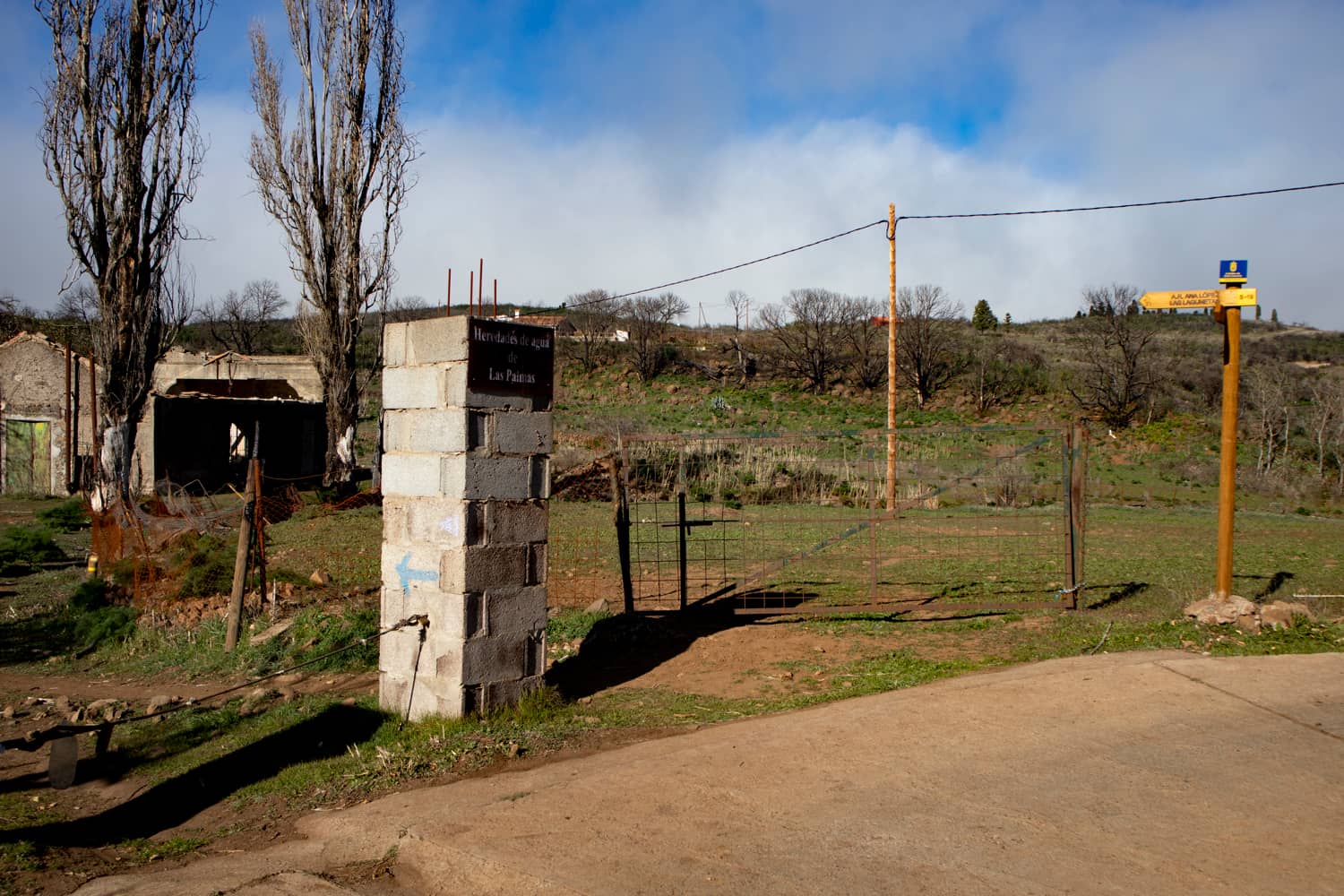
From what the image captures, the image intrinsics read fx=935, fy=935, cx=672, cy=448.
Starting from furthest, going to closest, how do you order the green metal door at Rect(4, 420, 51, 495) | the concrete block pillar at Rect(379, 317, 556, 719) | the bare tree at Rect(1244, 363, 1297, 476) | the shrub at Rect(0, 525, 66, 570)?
the bare tree at Rect(1244, 363, 1297, 476) < the green metal door at Rect(4, 420, 51, 495) < the shrub at Rect(0, 525, 66, 570) < the concrete block pillar at Rect(379, 317, 556, 719)

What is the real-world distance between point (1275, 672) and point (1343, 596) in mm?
4441

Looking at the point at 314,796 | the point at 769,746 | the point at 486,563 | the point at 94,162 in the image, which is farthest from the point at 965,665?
the point at 94,162

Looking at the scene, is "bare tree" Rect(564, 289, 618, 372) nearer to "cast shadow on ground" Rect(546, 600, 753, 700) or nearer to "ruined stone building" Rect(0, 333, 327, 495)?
"ruined stone building" Rect(0, 333, 327, 495)

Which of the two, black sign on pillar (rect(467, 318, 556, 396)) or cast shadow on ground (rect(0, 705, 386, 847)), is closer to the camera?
cast shadow on ground (rect(0, 705, 386, 847))

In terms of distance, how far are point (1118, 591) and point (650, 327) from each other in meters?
45.5

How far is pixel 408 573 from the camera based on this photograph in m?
7.03

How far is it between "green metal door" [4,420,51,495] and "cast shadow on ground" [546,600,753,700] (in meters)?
25.3

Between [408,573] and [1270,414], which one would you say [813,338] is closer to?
[1270,414]

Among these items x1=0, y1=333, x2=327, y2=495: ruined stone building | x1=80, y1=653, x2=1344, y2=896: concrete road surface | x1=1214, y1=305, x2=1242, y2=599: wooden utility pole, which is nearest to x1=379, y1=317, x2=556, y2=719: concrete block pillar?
x1=80, y1=653, x2=1344, y2=896: concrete road surface

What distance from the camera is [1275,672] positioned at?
7.06 metres

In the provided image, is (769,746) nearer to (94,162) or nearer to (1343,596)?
(1343,596)

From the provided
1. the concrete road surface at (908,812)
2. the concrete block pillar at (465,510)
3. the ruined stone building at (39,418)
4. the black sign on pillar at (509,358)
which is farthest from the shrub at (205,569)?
the ruined stone building at (39,418)

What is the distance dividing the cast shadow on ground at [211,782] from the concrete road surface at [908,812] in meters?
1.09

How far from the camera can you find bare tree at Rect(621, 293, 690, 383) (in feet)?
174
